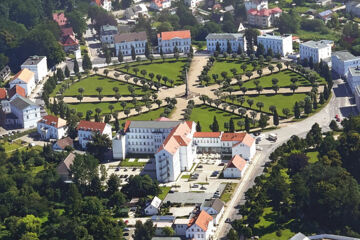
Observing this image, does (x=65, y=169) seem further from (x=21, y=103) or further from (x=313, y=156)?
(x=313, y=156)

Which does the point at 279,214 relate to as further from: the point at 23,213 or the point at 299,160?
the point at 23,213

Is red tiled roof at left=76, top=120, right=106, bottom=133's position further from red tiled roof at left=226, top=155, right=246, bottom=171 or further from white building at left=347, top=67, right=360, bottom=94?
white building at left=347, top=67, right=360, bottom=94

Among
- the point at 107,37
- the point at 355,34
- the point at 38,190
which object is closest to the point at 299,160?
the point at 38,190

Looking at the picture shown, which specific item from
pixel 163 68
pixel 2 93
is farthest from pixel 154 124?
pixel 163 68

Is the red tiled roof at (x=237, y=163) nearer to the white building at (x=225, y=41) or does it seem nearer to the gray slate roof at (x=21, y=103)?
the gray slate roof at (x=21, y=103)

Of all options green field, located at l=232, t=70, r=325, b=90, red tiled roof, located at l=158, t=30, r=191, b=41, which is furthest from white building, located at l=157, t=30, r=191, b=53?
green field, located at l=232, t=70, r=325, b=90

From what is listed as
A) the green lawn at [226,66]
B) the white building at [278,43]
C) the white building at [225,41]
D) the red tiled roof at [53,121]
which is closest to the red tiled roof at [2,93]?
the red tiled roof at [53,121]

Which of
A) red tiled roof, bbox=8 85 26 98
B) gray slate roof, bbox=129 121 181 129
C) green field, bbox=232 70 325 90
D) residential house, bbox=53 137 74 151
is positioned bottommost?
residential house, bbox=53 137 74 151
